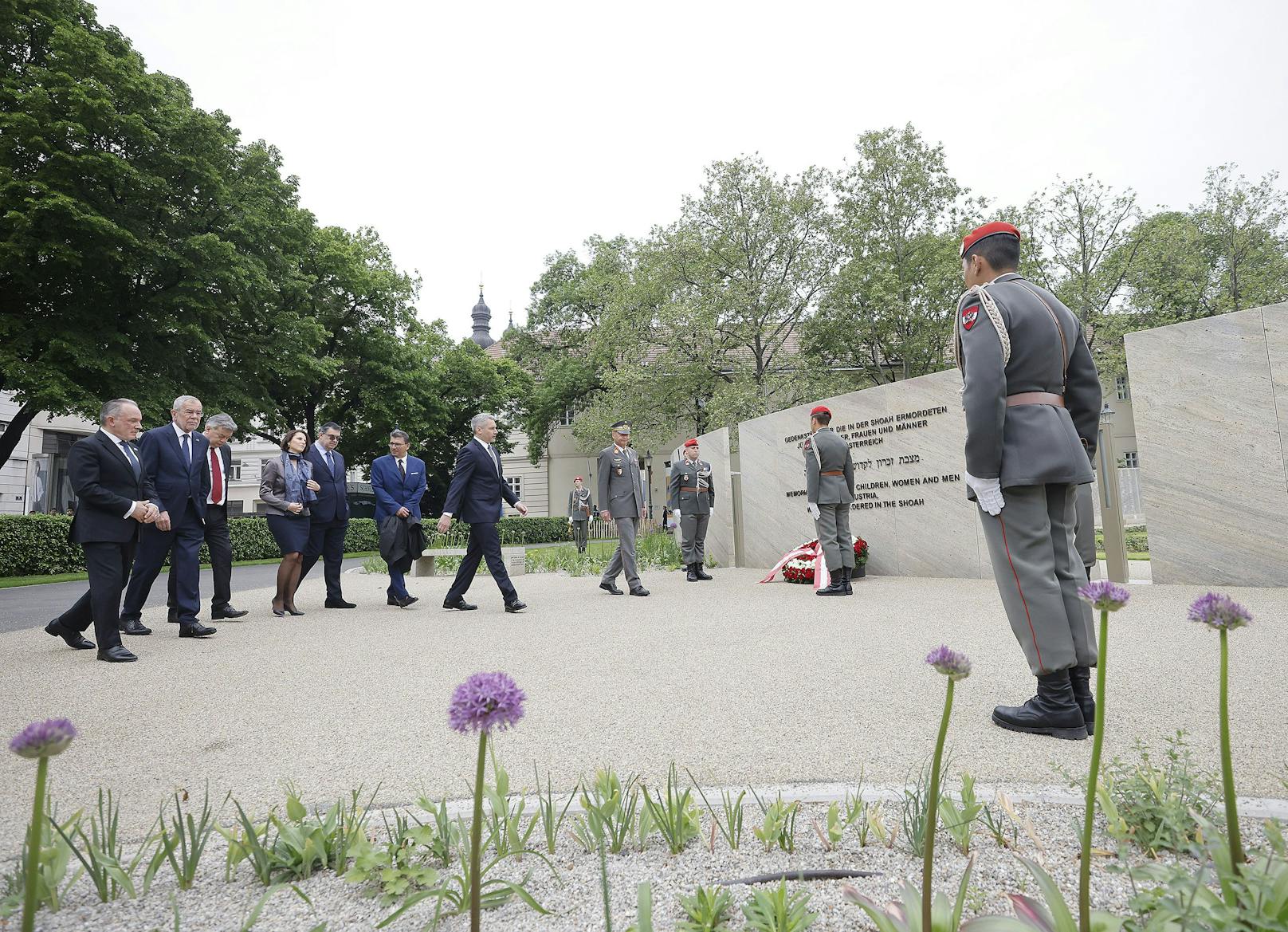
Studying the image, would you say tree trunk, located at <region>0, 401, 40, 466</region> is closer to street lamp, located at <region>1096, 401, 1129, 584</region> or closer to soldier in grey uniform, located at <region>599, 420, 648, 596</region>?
soldier in grey uniform, located at <region>599, 420, 648, 596</region>

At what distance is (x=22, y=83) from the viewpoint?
58.5 ft

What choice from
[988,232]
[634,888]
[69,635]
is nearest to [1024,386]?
[988,232]

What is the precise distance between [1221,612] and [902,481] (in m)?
9.78

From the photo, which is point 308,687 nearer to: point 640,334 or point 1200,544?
point 1200,544

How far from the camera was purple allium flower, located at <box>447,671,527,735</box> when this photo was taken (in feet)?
5.02

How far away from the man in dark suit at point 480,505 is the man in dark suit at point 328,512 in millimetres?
1579

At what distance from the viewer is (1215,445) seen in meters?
7.96

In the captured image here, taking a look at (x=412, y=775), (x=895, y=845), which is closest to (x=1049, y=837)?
(x=895, y=845)

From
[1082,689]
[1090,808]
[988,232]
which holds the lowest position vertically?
[1082,689]

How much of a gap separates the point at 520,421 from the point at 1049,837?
44303mm

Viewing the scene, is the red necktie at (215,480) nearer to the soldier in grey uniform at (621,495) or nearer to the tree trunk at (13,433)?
the soldier in grey uniform at (621,495)

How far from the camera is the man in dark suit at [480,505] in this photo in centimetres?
823

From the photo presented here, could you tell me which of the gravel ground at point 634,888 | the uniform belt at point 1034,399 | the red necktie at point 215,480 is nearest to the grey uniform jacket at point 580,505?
the red necktie at point 215,480

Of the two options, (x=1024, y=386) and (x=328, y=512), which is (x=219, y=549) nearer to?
(x=328, y=512)
